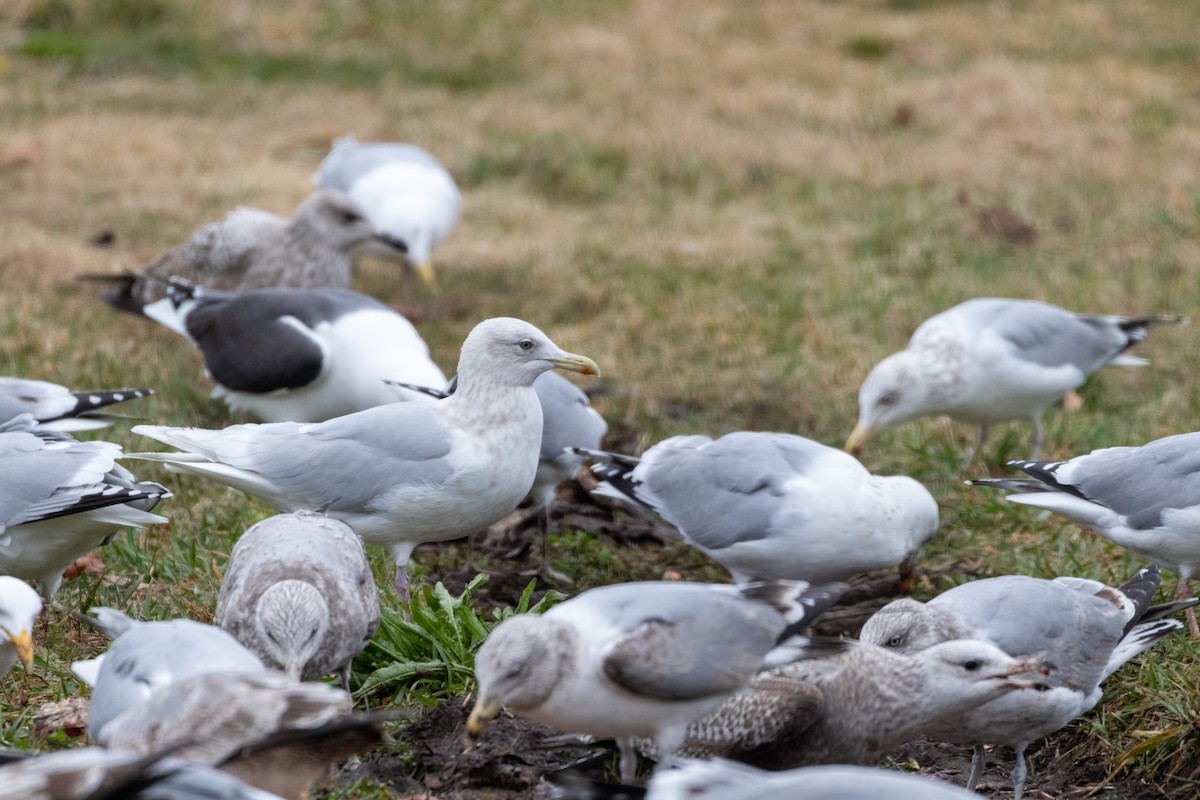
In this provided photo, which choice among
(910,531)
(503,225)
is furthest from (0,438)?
(503,225)

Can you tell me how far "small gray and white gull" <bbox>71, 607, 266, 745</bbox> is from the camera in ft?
10.4

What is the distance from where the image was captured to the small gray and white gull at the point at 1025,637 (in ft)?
12.1

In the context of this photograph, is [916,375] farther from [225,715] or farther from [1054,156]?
[1054,156]

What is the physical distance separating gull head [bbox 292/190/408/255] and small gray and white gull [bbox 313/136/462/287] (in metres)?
0.25

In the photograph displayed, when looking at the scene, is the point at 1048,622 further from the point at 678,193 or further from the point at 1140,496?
the point at 678,193

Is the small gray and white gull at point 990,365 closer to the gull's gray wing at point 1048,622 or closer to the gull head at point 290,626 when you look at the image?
the gull's gray wing at point 1048,622

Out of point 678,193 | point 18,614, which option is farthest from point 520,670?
point 678,193

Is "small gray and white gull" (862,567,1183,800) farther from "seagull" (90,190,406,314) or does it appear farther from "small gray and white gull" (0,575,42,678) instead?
"seagull" (90,190,406,314)

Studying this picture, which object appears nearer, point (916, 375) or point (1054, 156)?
point (916, 375)

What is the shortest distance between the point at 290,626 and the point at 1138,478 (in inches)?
99.6

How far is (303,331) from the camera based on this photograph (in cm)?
607

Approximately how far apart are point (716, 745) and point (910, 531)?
49.2 inches

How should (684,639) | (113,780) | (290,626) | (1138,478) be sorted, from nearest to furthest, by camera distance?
(113,780)
(684,639)
(290,626)
(1138,478)

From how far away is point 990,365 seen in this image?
598 centimetres
